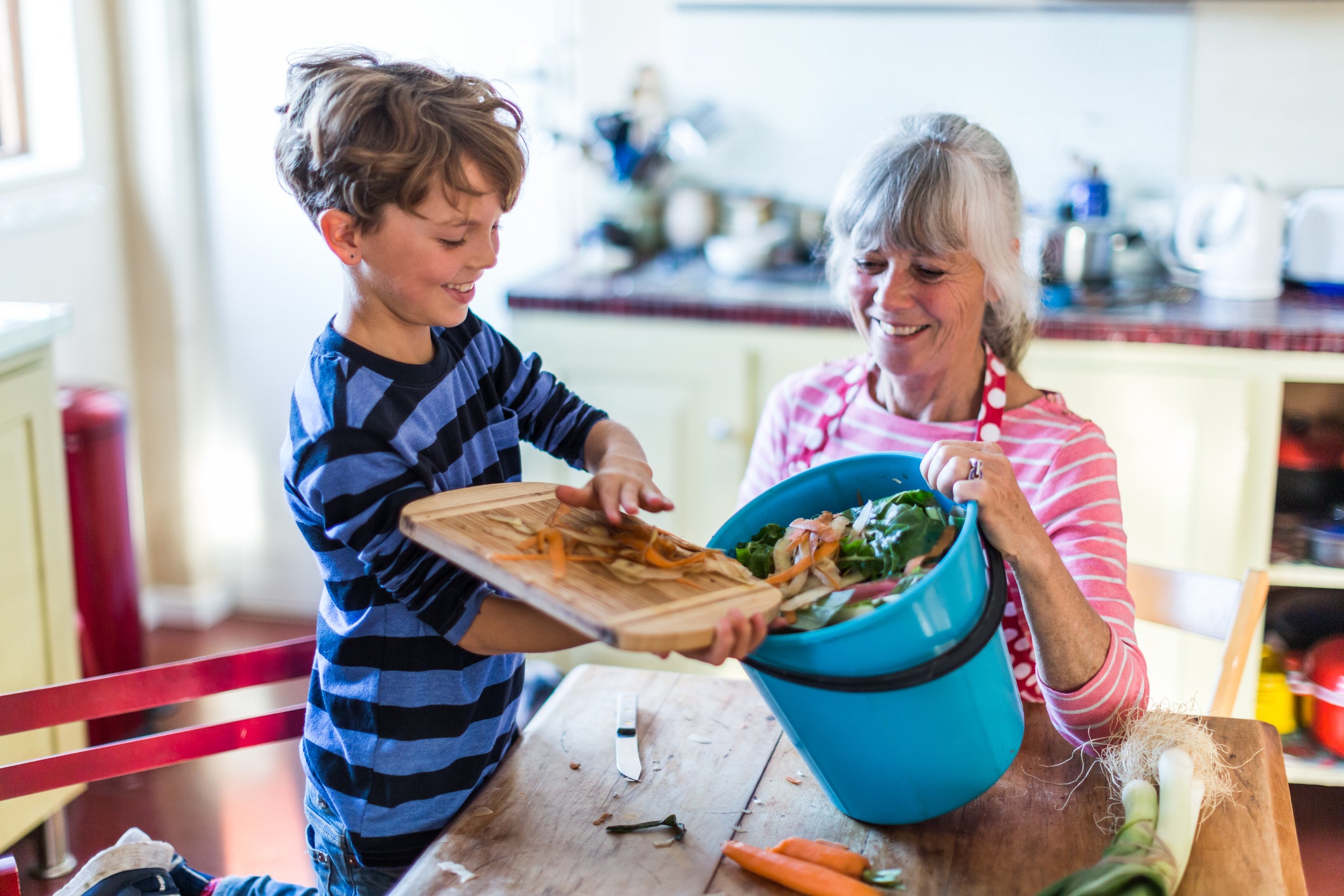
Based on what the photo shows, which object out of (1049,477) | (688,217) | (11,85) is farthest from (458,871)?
(11,85)

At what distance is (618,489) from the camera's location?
116 centimetres

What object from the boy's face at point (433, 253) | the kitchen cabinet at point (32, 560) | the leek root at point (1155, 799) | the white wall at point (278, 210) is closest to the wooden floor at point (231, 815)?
the kitchen cabinet at point (32, 560)

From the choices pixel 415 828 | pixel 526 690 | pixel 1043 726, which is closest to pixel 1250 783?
pixel 1043 726

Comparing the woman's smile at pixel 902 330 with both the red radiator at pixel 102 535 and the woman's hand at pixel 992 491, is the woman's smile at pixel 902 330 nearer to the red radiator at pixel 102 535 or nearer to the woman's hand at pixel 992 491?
the woman's hand at pixel 992 491

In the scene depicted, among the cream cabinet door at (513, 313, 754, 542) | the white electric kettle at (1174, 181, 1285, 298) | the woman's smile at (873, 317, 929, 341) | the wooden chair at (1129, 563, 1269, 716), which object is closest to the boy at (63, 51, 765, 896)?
the woman's smile at (873, 317, 929, 341)

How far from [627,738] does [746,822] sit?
186mm

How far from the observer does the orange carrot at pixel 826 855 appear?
105 cm

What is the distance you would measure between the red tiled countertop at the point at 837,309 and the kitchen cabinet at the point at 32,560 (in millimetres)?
936

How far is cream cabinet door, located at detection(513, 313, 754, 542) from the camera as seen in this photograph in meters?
2.61

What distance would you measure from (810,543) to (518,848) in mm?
372

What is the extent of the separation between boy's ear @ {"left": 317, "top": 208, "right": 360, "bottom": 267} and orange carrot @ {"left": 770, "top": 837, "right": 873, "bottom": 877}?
0.64m

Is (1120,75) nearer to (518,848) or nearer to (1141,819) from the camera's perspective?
(1141,819)

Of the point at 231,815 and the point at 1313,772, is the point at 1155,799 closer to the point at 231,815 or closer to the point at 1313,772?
the point at 1313,772

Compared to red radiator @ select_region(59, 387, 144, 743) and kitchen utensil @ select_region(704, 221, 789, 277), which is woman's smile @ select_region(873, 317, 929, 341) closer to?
kitchen utensil @ select_region(704, 221, 789, 277)
